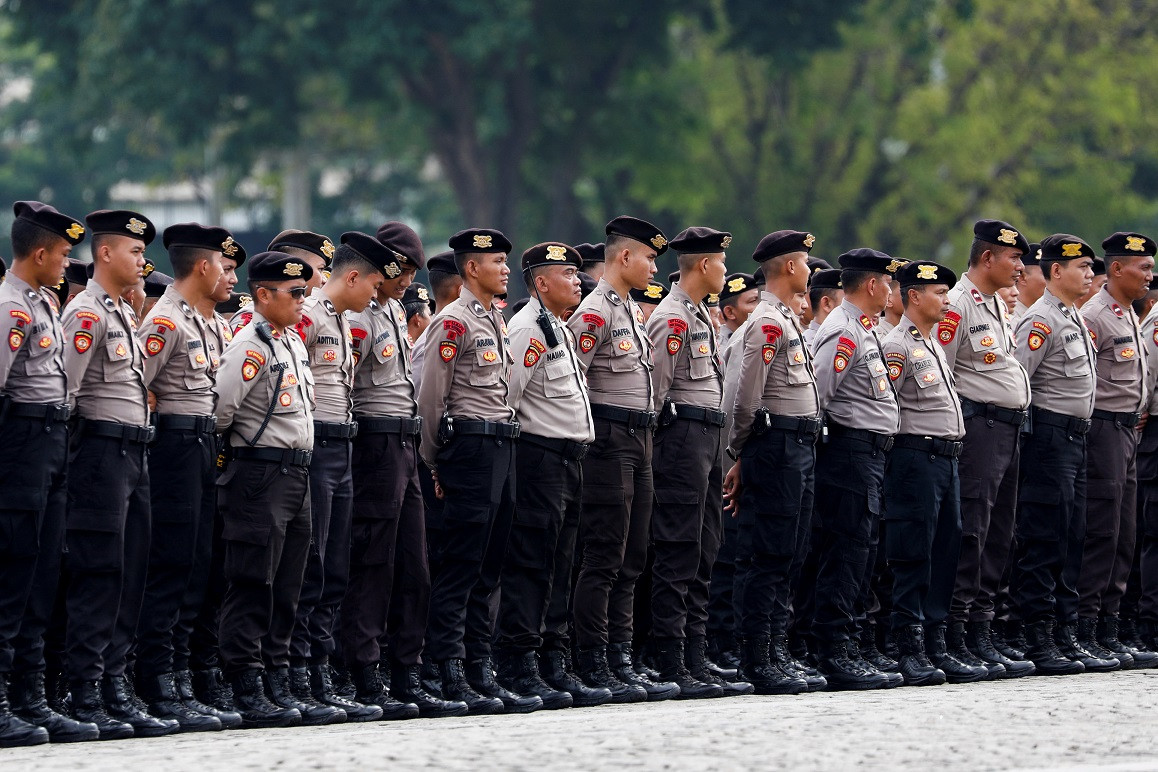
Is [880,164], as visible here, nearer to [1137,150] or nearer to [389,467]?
[1137,150]

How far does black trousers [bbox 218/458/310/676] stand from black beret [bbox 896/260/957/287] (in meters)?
3.63

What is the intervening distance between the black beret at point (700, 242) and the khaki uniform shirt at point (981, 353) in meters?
1.53

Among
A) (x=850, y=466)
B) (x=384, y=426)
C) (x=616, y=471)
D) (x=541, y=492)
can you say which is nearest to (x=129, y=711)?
(x=384, y=426)

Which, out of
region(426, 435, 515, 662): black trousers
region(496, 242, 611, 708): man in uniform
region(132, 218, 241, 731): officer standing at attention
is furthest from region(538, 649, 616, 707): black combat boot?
region(132, 218, 241, 731): officer standing at attention

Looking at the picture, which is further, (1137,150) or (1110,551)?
(1137,150)

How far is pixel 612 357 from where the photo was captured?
410 inches

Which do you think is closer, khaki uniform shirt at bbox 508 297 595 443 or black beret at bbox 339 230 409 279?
black beret at bbox 339 230 409 279

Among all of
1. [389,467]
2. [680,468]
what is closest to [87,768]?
[389,467]

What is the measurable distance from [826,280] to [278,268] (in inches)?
178

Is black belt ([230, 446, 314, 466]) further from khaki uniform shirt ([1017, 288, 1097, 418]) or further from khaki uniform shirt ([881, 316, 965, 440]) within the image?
khaki uniform shirt ([1017, 288, 1097, 418])

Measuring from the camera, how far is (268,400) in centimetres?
923

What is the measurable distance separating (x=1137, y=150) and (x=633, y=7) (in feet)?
43.1

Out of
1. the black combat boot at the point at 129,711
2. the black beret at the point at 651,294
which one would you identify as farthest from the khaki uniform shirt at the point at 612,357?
the black combat boot at the point at 129,711

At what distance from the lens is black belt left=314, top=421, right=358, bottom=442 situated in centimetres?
959
